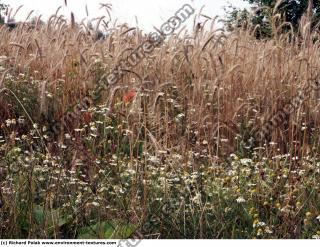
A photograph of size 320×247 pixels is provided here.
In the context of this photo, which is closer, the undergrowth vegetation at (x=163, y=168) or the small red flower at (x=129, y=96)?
the undergrowth vegetation at (x=163, y=168)

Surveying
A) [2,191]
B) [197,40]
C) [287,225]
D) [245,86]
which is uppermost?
[197,40]

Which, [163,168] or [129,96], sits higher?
[129,96]

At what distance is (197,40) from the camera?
6191 mm

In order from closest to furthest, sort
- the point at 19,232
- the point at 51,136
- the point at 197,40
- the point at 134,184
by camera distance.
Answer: the point at 19,232 < the point at 134,184 < the point at 51,136 < the point at 197,40

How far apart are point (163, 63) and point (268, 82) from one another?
104cm

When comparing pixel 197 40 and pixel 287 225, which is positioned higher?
pixel 197 40

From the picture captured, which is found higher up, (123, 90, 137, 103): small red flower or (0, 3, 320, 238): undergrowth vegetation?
(123, 90, 137, 103): small red flower

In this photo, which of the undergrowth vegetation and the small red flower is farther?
the small red flower

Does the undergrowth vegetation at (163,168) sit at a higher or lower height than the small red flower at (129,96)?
lower

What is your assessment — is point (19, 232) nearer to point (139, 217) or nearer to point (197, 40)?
point (139, 217)

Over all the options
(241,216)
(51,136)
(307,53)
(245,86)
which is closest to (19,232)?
(241,216)

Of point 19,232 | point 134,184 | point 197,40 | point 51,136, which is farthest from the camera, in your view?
point 197,40

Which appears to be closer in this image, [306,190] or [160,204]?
[160,204]

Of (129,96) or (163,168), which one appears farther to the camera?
(129,96)
